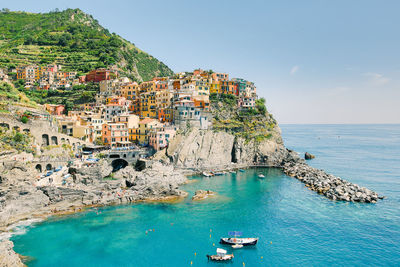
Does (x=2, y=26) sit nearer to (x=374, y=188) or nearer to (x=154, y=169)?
(x=154, y=169)

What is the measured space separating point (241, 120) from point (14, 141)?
5823cm

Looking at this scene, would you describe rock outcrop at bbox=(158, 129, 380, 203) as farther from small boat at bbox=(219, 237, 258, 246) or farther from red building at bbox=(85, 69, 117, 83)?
red building at bbox=(85, 69, 117, 83)

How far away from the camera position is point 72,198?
4394 cm

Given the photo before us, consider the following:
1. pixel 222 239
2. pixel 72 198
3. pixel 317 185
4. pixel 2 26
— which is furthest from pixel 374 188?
pixel 2 26

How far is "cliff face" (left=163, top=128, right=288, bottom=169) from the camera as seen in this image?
219ft

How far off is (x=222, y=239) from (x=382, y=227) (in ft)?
82.2

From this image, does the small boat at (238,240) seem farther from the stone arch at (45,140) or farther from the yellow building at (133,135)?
the stone arch at (45,140)

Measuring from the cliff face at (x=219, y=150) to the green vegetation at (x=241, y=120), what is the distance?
6.18ft

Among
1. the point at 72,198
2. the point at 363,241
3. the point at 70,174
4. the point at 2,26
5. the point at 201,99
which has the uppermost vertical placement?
the point at 2,26

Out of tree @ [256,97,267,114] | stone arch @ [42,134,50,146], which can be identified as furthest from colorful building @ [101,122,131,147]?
tree @ [256,97,267,114]

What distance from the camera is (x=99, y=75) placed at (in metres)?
94.0

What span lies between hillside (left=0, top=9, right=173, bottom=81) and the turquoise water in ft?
260

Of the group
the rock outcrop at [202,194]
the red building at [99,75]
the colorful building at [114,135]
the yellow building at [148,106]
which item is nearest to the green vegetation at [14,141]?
the colorful building at [114,135]

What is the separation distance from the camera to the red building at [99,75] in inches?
3659
